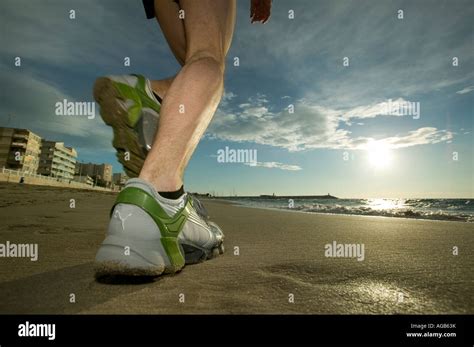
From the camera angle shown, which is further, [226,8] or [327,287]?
[226,8]

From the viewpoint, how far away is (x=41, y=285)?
39.4 inches

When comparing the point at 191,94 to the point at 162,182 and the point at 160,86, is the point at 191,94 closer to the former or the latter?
the point at 162,182

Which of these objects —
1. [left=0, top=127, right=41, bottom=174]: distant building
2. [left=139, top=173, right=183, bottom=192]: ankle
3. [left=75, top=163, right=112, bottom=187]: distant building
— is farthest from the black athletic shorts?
[left=75, top=163, right=112, bottom=187]: distant building

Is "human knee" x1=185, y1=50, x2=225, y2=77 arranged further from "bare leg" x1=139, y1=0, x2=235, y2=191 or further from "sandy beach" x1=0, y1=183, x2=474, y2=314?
"sandy beach" x1=0, y1=183, x2=474, y2=314

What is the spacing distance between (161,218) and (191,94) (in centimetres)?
56

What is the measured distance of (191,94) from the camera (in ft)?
4.09

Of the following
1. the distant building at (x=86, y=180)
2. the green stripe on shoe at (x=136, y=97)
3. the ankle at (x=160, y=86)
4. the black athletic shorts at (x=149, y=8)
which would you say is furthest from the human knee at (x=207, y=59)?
the distant building at (x=86, y=180)

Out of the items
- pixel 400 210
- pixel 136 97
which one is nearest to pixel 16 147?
pixel 400 210

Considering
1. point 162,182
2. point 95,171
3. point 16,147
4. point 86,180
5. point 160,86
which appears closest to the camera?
point 162,182

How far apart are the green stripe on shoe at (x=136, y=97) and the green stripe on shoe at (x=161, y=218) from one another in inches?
22.4
